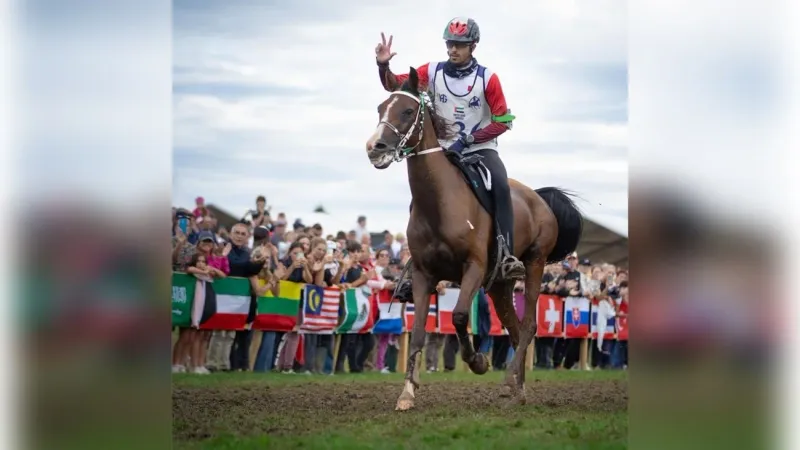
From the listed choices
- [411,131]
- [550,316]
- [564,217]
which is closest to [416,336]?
[411,131]

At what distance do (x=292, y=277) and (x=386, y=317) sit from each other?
240 centimetres

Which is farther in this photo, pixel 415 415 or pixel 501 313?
pixel 501 313

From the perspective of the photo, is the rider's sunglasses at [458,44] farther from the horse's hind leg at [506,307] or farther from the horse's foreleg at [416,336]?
the horse's hind leg at [506,307]

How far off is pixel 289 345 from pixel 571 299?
8.03 meters

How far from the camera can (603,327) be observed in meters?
21.0

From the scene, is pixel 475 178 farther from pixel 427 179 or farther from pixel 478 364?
pixel 478 364

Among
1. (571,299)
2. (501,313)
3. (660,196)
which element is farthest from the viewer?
(571,299)

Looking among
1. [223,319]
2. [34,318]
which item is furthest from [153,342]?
[223,319]

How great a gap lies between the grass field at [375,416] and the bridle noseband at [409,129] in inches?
91.2

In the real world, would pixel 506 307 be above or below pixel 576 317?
above

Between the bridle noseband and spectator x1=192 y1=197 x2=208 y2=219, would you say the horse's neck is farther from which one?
spectator x1=192 y1=197 x2=208 y2=219

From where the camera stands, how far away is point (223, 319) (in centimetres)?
1339

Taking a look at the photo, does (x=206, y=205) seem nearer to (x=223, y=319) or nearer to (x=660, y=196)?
(x=223, y=319)

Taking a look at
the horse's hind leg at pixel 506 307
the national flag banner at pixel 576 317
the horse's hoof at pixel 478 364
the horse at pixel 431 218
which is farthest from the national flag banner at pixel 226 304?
the national flag banner at pixel 576 317
